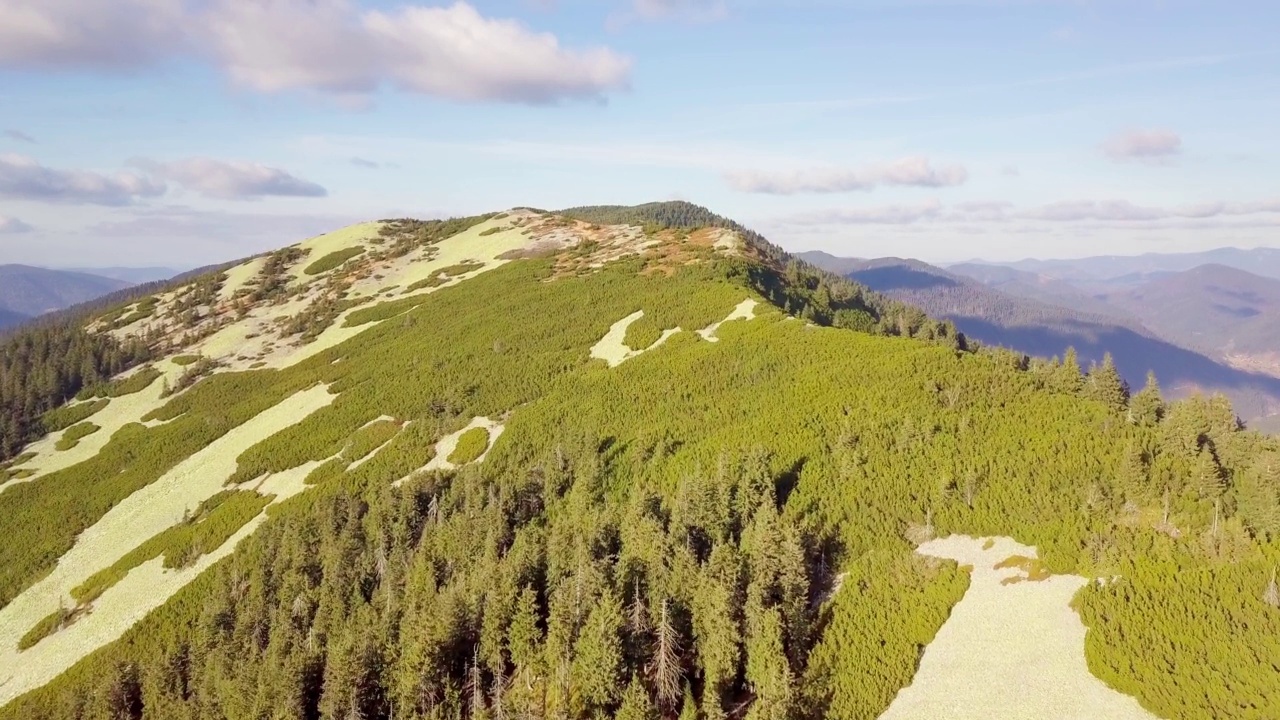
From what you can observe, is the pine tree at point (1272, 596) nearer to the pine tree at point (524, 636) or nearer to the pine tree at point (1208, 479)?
the pine tree at point (1208, 479)

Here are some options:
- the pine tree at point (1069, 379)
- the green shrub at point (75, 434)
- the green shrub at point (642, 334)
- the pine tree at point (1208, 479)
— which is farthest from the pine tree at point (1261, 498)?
the green shrub at point (75, 434)

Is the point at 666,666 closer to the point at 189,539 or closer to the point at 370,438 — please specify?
the point at 370,438

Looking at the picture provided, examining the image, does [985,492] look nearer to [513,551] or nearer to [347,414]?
[513,551]

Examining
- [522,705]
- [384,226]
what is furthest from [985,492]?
[384,226]

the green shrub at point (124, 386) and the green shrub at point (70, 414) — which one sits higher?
the green shrub at point (124, 386)

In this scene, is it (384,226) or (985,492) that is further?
(384,226)

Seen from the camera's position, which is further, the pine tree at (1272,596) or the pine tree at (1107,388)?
the pine tree at (1107,388)

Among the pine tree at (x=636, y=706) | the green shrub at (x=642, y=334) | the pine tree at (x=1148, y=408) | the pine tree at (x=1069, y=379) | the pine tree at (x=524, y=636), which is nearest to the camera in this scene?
the pine tree at (x=636, y=706)

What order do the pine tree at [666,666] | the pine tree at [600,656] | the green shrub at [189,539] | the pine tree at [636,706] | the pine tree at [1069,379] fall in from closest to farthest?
1. the pine tree at [636,706]
2. the pine tree at [600,656]
3. the pine tree at [666,666]
4. the pine tree at [1069,379]
5. the green shrub at [189,539]
